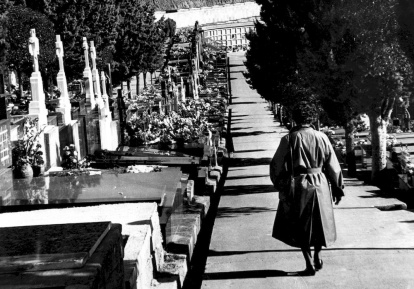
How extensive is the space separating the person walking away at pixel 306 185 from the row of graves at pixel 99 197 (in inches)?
53.3

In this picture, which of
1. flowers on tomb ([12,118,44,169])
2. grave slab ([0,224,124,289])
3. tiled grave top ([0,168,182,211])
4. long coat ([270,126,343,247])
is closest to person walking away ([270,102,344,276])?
long coat ([270,126,343,247])

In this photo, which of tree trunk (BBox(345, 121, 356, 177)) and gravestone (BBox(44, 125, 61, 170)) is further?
tree trunk (BBox(345, 121, 356, 177))

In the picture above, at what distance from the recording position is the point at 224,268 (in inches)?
360

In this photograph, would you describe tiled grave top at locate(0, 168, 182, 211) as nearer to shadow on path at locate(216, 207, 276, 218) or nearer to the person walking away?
shadow on path at locate(216, 207, 276, 218)

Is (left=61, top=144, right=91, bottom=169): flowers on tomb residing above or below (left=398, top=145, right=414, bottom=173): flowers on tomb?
above

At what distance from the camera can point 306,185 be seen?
881 centimetres

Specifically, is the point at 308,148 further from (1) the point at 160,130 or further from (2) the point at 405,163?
(1) the point at 160,130

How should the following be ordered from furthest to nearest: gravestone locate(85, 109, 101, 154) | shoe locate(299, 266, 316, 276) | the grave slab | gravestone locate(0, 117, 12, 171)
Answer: gravestone locate(85, 109, 101, 154) < gravestone locate(0, 117, 12, 171) < shoe locate(299, 266, 316, 276) < the grave slab

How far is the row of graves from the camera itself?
203 inches

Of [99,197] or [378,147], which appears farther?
[378,147]

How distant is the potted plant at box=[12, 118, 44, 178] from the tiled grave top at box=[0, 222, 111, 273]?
9984mm

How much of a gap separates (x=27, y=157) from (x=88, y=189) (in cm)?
265

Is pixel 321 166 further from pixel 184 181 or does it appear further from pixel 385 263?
pixel 184 181

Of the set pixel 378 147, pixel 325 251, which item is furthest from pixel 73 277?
pixel 378 147
